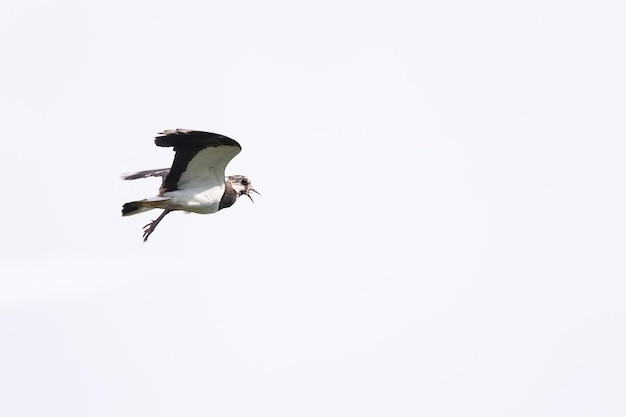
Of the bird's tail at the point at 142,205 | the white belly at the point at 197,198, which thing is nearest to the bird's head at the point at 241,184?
the white belly at the point at 197,198

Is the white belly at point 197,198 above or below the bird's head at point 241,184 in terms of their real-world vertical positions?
below

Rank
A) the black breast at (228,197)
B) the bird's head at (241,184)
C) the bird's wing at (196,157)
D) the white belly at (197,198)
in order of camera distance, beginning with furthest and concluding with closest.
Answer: the bird's head at (241,184) < the black breast at (228,197) < the white belly at (197,198) < the bird's wing at (196,157)

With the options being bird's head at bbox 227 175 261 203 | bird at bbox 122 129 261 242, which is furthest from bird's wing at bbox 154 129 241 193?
bird's head at bbox 227 175 261 203

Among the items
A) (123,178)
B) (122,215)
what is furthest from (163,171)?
(122,215)

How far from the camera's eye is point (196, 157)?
3941 centimetres

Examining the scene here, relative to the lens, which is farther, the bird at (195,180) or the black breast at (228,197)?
the black breast at (228,197)

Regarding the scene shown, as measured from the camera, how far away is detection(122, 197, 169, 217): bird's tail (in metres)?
39.2

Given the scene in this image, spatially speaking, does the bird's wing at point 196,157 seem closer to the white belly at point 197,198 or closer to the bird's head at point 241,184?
the white belly at point 197,198

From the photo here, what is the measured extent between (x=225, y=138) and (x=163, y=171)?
17.4 ft

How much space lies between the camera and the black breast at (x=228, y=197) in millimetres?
41688

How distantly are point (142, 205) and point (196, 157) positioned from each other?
185cm

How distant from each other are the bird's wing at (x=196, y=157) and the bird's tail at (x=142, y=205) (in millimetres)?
493

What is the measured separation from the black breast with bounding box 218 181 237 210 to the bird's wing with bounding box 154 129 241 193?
55cm

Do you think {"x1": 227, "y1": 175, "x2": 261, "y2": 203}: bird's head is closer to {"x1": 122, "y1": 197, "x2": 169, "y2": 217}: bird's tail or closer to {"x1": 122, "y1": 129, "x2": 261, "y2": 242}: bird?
{"x1": 122, "y1": 129, "x2": 261, "y2": 242}: bird
